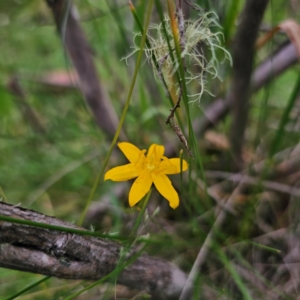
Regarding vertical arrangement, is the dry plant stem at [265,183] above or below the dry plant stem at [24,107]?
below

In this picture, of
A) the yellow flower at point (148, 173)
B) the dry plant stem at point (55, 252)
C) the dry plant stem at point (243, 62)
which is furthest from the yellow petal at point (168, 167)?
the dry plant stem at point (243, 62)

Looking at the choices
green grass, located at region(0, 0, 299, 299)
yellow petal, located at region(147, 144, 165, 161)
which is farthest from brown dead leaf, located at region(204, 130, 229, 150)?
yellow petal, located at region(147, 144, 165, 161)

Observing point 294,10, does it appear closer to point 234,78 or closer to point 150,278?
point 234,78

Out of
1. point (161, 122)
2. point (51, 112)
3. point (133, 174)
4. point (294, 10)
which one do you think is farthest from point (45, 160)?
point (294, 10)

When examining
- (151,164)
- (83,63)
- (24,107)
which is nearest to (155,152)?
(151,164)

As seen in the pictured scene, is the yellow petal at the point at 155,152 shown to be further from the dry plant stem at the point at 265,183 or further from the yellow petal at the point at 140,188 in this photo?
the dry plant stem at the point at 265,183

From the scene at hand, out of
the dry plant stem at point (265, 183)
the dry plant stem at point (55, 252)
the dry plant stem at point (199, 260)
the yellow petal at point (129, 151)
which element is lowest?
the dry plant stem at point (199, 260)

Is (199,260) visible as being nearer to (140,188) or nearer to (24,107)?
(140,188)
